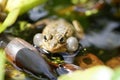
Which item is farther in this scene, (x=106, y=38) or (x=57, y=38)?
(x=106, y=38)

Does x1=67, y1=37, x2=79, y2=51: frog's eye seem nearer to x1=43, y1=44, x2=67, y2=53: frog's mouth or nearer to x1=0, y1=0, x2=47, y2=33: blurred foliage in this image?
x1=43, y1=44, x2=67, y2=53: frog's mouth

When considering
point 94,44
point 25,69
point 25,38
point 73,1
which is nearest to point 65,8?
point 73,1

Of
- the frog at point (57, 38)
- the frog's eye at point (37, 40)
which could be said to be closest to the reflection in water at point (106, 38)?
the frog at point (57, 38)

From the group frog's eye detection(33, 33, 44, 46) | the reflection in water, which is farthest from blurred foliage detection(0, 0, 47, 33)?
the reflection in water

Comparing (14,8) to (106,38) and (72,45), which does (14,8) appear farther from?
(106,38)

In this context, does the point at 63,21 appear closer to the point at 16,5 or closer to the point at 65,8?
the point at 65,8

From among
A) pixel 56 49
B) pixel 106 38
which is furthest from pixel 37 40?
pixel 106 38

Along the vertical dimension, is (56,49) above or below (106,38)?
below

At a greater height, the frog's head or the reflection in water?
the reflection in water
